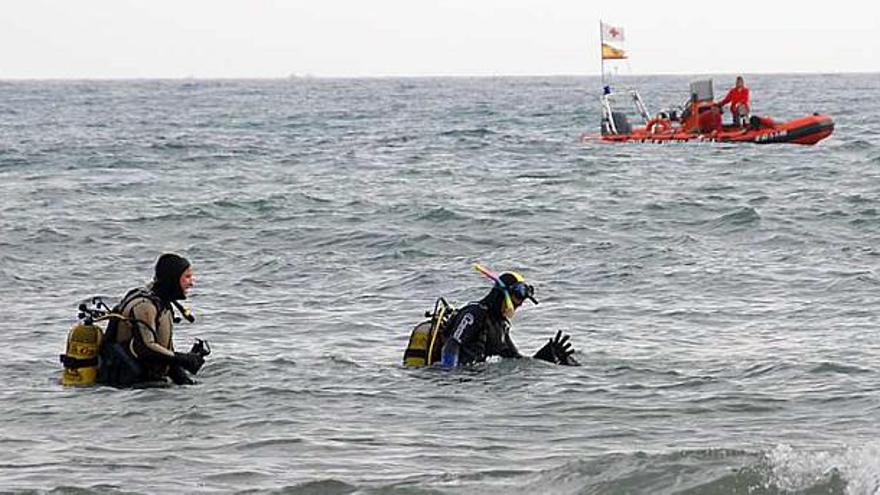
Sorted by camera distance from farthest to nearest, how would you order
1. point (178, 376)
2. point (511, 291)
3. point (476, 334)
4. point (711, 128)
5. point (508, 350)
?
point (711, 128) < point (508, 350) < point (476, 334) < point (511, 291) < point (178, 376)

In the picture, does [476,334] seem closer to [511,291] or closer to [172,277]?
[511,291]

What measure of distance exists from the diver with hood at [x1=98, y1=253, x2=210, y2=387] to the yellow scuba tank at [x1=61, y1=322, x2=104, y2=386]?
0.06 meters

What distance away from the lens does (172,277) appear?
1045 centimetres

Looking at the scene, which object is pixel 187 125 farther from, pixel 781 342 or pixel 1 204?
pixel 781 342

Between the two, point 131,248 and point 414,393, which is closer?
point 414,393

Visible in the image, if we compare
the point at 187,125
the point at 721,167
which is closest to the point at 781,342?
the point at 721,167

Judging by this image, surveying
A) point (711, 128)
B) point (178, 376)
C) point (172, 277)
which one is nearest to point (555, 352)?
point (178, 376)

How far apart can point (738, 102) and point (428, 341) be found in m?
23.8

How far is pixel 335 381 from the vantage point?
455 inches

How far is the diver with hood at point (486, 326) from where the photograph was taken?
440 inches

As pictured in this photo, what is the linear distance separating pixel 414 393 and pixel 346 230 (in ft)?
36.5

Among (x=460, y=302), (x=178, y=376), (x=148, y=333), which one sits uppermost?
(x=148, y=333)

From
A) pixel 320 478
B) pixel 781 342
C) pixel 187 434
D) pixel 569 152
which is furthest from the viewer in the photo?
pixel 569 152

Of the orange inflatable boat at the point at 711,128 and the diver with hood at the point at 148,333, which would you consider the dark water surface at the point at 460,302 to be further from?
the orange inflatable boat at the point at 711,128
